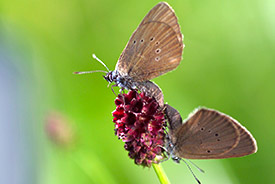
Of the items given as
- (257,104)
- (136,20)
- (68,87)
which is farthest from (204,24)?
(68,87)

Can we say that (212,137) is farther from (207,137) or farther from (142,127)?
(142,127)

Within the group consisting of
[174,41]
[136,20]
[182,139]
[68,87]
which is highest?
[136,20]

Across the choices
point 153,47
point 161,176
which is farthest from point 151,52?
point 161,176

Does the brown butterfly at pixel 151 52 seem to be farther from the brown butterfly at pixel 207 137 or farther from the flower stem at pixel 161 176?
the flower stem at pixel 161 176

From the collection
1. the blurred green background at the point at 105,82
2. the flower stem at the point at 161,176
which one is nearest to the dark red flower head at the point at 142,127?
the flower stem at the point at 161,176

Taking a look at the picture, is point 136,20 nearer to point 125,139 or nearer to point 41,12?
point 41,12

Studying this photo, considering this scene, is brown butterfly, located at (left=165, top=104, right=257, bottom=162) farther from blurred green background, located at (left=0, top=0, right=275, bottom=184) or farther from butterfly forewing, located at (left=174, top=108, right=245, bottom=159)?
blurred green background, located at (left=0, top=0, right=275, bottom=184)
